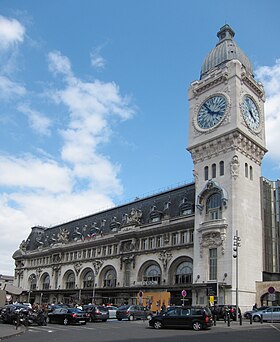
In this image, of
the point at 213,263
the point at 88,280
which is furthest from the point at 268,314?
the point at 88,280

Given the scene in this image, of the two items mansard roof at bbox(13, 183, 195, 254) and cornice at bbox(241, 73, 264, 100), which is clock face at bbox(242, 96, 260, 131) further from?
mansard roof at bbox(13, 183, 195, 254)

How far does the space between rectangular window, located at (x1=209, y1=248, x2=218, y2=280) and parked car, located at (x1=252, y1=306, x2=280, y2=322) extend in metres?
10.4

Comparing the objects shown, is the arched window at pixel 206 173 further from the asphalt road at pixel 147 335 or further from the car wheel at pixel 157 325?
the asphalt road at pixel 147 335

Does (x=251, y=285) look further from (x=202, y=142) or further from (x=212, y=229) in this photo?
(x=202, y=142)

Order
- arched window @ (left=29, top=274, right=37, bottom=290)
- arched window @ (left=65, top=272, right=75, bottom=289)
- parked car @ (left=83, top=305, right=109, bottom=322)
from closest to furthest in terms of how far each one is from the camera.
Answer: parked car @ (left=83, top=305, right=109, bottom=322), arched window @ (left=65, top=272, right=75, bottom=289), arched window @ (left=29, top=274, right=37, bottom=290)

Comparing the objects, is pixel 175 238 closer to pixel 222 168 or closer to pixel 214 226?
pixel 214 226

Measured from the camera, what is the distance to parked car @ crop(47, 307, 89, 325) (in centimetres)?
3525

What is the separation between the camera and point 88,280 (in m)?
81.8

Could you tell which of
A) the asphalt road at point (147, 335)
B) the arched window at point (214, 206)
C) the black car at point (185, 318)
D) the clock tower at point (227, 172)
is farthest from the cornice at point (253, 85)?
the asphalt road at point (147, 335)

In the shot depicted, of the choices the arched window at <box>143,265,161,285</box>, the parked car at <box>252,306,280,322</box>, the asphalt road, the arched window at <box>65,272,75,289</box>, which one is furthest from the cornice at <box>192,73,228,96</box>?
the arched window at <box>65,272,75,289</box>

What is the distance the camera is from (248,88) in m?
61.4

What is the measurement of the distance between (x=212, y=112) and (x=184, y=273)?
2423 centimetres

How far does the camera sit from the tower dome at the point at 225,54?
6406 cm

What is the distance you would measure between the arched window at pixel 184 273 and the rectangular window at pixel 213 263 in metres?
5.64
